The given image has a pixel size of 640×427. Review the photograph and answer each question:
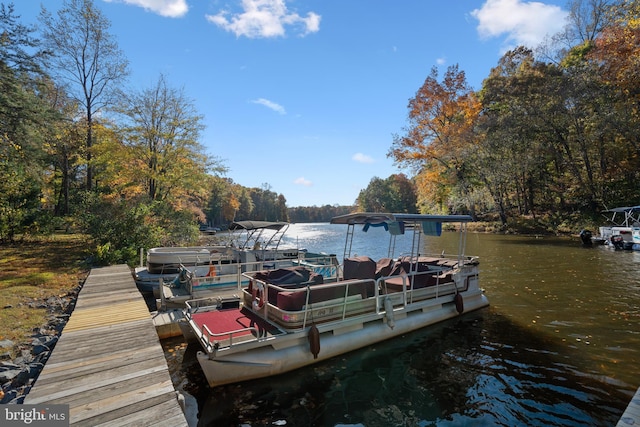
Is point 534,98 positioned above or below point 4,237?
above

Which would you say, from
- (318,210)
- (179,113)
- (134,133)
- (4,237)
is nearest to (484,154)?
(179,113)

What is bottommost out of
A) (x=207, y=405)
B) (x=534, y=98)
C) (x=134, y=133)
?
(x=207, y=405)

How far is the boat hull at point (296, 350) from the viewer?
6598 millimetres

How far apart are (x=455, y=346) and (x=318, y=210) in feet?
561

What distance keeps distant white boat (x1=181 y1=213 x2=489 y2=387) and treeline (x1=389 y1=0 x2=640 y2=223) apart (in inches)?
1255

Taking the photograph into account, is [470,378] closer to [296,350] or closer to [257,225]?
[296,350]

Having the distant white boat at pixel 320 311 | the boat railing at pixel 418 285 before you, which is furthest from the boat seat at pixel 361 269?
the boat railing at pixel 418 285

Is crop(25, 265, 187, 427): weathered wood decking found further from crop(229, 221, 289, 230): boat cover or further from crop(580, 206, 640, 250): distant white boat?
crop(580, 206, 640, 250): distant white boat

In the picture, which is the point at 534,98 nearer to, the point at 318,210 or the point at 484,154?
the point at 484,154

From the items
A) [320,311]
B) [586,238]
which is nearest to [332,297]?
[320,311]

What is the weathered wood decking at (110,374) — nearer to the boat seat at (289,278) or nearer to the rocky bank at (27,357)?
the rocky bank at (27,357)

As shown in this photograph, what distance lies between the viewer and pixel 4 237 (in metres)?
19.9

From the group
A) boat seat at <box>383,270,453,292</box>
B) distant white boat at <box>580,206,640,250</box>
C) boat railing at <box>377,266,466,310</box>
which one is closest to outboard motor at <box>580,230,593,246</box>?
distant white boat at <box>580,206,640,250</box>

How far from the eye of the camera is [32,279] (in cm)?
1276
